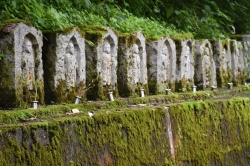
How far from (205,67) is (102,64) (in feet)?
8.28

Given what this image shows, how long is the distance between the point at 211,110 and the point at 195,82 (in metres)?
1.81

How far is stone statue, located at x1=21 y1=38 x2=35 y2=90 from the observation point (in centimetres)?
384

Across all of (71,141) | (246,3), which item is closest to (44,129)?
(71,141)

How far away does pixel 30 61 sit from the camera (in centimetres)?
389

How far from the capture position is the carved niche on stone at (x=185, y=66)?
613 cm

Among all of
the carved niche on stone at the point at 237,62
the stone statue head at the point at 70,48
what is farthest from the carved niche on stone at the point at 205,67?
the stone statue head at the point at 70,48

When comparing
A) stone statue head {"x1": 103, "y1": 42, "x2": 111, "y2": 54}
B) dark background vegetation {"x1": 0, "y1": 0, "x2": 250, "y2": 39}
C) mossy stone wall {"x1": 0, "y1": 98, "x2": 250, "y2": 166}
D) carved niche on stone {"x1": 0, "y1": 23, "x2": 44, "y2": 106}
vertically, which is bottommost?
mossy stone wall {"x1": 0, "y1": 98, "x2": 250, "y2": 166}

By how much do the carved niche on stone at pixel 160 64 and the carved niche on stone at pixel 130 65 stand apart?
286 mm

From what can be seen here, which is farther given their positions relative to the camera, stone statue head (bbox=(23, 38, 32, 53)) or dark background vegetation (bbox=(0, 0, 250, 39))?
dark background vegetation (bbox=(0, 0, 250, 39))

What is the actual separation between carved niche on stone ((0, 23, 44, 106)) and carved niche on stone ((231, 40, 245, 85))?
4.56 meters

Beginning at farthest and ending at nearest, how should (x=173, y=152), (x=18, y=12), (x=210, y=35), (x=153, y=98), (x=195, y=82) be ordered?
(x=210, y=35), (x=195, y=82), (x=153, y=98), (x=18, y=12), (x=173, y=152)

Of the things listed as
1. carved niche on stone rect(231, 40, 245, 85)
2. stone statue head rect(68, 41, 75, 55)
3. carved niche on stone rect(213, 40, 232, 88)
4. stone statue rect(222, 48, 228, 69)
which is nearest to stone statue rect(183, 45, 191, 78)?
carved niche on stone rect(213, 40, 232, 88)

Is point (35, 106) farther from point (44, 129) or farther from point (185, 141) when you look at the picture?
point (185, 141)

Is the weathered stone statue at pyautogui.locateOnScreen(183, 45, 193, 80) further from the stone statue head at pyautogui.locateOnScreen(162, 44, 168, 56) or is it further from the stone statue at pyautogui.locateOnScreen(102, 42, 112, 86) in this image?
the stone statue at pyautogui.locateOnScreen(102, 42, 112, 86)
